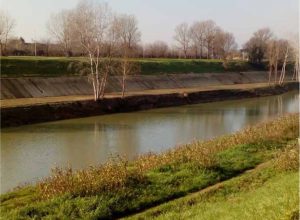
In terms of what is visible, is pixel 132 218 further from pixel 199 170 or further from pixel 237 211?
pixel 199 170

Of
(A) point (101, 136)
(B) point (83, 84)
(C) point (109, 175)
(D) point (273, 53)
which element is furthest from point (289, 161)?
(D) point (273, 53)

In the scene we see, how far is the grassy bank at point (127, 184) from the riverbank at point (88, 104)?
51.9ft

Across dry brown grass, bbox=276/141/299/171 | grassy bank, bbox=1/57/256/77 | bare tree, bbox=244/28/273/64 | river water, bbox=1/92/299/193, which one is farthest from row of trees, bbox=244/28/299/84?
dry brown grass, bbox=276/141/299/171

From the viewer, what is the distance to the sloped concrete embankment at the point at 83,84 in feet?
111

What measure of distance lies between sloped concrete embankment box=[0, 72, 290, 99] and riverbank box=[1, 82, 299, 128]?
214 centimetres

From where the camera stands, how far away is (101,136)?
75.5 feet

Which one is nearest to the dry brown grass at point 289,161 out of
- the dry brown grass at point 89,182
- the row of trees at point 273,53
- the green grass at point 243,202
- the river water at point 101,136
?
the green grass at point 243,202

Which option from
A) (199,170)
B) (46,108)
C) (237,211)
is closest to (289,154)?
(199,170)

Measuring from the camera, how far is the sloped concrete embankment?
33.8 m

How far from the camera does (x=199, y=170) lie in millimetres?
11422

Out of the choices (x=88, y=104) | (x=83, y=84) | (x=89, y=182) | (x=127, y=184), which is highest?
(x=89, y=182)

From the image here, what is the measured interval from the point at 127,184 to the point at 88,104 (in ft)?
74.3

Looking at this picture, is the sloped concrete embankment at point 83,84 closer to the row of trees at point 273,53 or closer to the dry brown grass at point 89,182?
the row of trees at point 273,53

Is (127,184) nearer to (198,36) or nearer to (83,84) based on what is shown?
(83,84)
